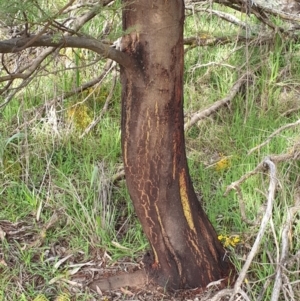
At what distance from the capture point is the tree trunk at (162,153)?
6.82 ft

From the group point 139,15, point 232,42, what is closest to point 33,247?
point 139,15

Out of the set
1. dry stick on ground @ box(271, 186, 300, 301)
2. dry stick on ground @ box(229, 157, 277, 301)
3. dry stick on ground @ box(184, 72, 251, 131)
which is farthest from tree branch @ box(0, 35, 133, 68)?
dry stick on ground @ box(184, 72, 251, 131)

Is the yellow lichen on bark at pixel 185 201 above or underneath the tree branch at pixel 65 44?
underneath

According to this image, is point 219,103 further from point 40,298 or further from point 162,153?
point 40,298

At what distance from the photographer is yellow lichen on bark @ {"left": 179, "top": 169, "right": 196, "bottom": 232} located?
2.32 m

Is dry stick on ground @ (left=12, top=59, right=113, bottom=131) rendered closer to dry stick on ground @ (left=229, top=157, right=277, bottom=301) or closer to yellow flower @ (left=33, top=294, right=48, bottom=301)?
yellow flower @ (left=33, top=294, right=48, bottom=301)

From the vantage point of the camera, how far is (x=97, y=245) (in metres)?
2.76

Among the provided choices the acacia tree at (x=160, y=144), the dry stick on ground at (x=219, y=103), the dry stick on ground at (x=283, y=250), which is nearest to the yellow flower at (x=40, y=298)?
the acacia tree at (x=160, y=144)

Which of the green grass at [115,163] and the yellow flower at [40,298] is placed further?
the green grass at [115,163]

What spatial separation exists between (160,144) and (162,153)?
39 millimetres

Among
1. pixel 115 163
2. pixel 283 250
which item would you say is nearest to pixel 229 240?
pixel 283 250

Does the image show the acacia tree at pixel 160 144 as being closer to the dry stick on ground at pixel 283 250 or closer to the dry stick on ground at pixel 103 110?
the dry stick on ground at pixel 283 250

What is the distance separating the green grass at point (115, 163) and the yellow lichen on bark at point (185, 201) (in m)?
0.29

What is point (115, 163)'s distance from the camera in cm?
329
